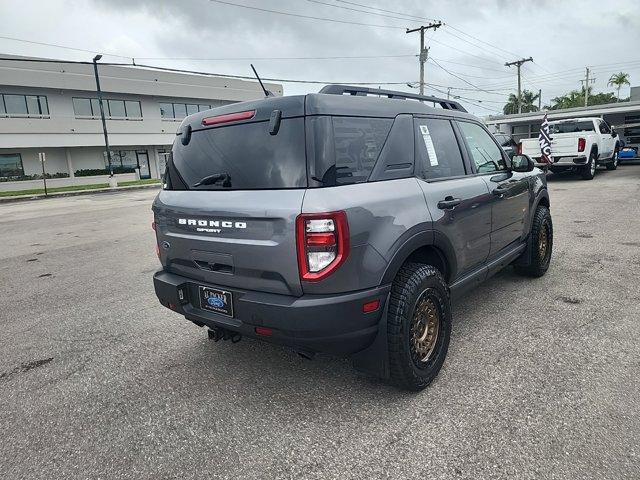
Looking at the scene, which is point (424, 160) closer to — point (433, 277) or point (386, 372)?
point (433, 277)

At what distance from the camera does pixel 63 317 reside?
4.69 metres

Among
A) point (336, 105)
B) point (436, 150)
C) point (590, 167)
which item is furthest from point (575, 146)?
point (336, 105)

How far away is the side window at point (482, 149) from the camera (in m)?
3.90

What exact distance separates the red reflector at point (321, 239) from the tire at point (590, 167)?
15303mm

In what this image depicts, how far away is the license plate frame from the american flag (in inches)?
543

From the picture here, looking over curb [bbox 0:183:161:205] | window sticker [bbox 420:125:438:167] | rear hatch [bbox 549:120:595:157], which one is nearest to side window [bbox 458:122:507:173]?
A: window sticker [bbox 420:125:438:167]

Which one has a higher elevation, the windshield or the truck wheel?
the windshield

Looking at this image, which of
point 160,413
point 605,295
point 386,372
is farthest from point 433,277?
point 605,295

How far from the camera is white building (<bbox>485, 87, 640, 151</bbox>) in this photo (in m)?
22.1

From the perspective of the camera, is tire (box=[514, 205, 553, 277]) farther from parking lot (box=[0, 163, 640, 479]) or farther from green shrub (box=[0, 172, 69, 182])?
green shrub (box=[0, 172, 69, 182])

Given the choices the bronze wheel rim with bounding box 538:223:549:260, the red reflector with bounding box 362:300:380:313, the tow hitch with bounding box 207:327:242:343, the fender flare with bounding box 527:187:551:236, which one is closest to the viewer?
the red reflector with bounding box 362:300:380:313

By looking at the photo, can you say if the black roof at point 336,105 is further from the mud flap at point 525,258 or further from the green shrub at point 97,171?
the green shrub at point 97,171

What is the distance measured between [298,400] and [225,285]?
89 centimetres

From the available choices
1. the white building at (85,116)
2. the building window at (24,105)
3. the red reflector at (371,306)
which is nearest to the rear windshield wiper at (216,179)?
the red reflector at (371,306)
